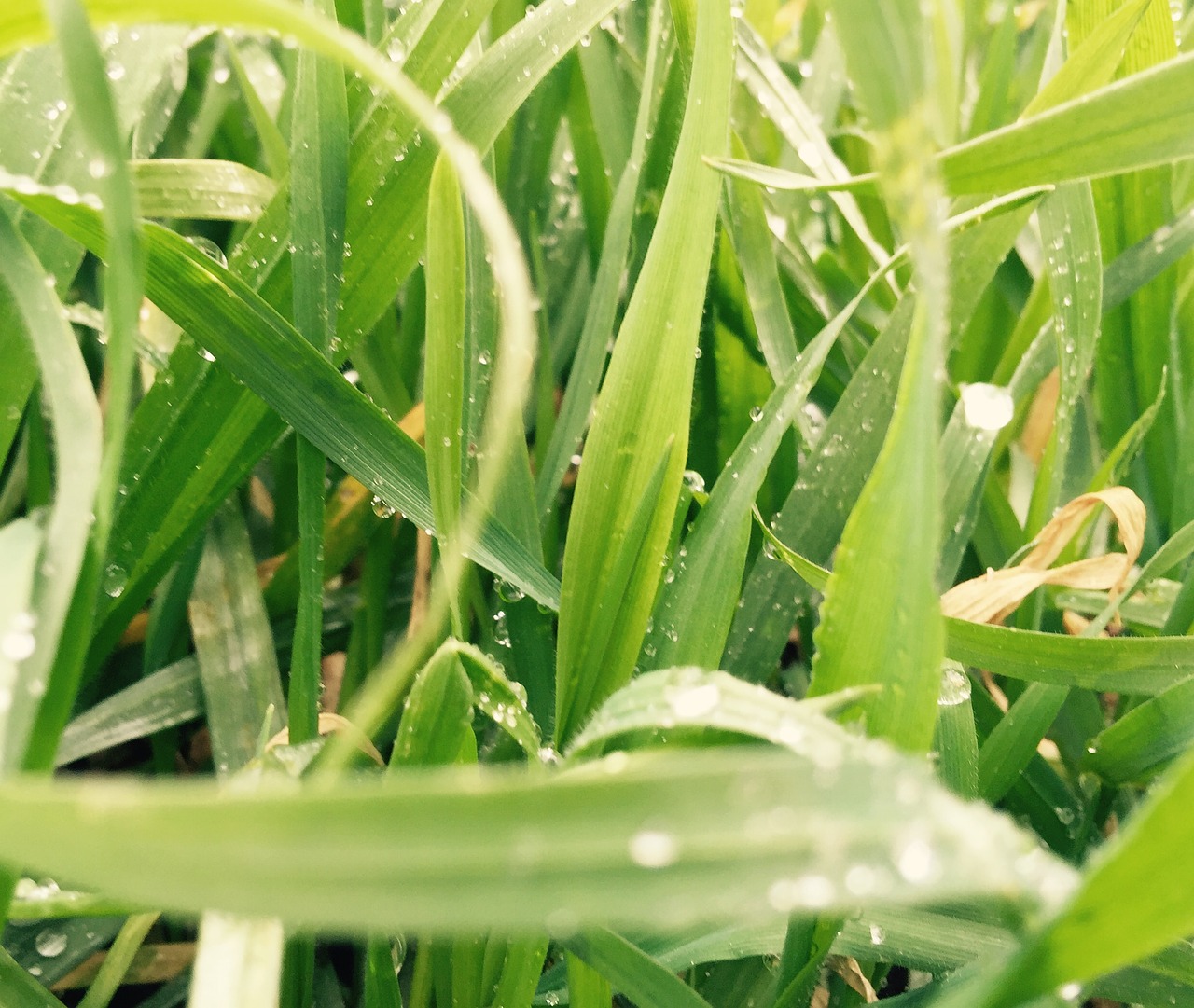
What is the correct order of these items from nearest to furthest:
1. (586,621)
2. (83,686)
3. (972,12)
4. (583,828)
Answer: (583,828), (586,621), (83,686), (972,12)

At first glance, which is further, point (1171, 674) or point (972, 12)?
point (972, 12)

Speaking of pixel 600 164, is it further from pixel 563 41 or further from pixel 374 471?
pixel 374 471

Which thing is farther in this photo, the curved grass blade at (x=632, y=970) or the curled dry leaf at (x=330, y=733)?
the curled dry leaf at (x=330, y=733)

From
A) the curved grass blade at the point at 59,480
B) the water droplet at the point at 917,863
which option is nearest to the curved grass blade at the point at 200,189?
the curved grass blade at the point at 59,480

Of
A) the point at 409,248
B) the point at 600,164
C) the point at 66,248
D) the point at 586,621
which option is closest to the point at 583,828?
the point at 586,621

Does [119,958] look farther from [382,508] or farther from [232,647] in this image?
[382,508]

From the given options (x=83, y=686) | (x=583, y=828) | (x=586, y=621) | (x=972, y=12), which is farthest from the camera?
(x=972, y=12)

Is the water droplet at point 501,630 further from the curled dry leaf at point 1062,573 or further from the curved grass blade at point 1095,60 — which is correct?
the curved grass blade at point 1095,60

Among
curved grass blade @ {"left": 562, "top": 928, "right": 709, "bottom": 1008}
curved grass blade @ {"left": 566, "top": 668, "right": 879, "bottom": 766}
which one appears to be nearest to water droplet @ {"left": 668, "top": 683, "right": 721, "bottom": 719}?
curved grass blade @ {"left": 566, "top": 668, "right": 879, "bottom": 766}
